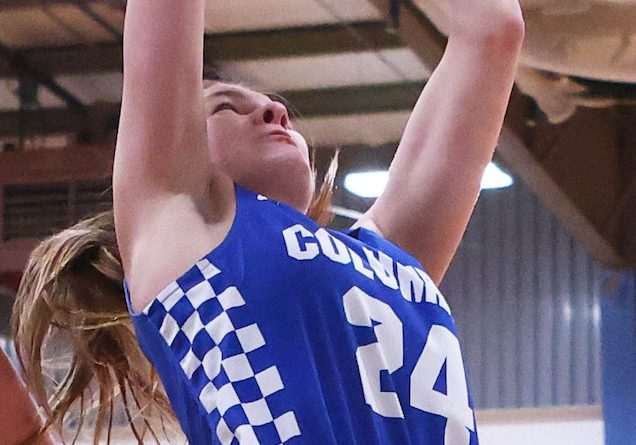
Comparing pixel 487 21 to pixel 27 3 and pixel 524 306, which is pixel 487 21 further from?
pixel 524 306

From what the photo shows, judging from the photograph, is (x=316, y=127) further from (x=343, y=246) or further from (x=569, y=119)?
(x=343, y=246)

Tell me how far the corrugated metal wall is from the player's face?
259cm

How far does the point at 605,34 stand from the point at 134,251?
1357 mm

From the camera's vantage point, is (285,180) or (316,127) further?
(316,127)

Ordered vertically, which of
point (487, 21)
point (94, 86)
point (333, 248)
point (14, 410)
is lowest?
point (14, 410)

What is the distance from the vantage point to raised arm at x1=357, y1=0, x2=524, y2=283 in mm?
831

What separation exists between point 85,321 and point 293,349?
254 mm

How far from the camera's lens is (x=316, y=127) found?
10.8ft

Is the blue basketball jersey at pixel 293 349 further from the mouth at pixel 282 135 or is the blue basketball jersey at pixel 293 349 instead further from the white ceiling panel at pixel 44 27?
the white ceiling panel at pixel 44 27

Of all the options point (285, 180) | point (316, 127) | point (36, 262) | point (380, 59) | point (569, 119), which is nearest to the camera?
point (285, 180)

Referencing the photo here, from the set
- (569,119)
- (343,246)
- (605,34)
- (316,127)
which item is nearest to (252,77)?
(316,127)

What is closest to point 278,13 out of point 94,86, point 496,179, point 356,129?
point 356,129

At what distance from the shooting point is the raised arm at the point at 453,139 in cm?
83

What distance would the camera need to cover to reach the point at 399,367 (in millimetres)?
698
